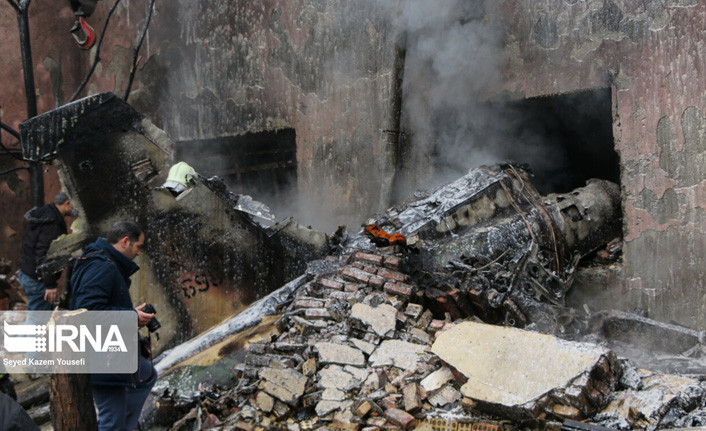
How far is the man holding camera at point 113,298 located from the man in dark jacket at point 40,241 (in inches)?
90.2

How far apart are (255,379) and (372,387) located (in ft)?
2.67

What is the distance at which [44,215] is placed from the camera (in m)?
5.33

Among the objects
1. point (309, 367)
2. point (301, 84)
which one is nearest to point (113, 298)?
point (309, 367)

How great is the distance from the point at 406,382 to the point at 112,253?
195cm

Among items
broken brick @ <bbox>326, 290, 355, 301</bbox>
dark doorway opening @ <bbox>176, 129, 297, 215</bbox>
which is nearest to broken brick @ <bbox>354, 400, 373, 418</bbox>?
broken brick @ <bbox>326, 290, 355, 301</bbox>

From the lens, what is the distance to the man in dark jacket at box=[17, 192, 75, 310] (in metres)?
5.30

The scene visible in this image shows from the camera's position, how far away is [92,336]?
3.10 metres

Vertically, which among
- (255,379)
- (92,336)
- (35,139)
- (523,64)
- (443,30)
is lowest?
(255,379)

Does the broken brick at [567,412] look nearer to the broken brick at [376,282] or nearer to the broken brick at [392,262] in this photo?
the broken brick at [376,282]

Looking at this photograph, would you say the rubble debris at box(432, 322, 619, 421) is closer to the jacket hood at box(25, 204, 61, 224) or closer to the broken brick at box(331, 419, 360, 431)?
the broken brick at box(331, 419, 360, 431)

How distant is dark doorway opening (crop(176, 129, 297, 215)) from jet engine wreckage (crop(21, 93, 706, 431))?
2.96m

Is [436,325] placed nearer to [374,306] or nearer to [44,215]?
[374,306]

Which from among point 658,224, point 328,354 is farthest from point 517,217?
point 328,354

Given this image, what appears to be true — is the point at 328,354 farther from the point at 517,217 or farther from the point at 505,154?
the point at 505,154
